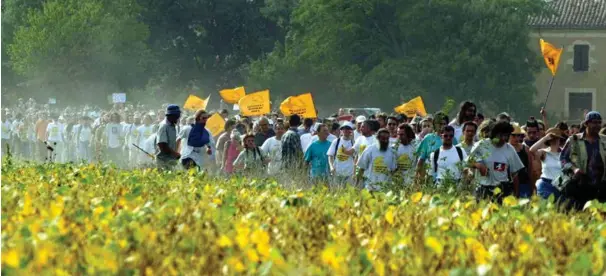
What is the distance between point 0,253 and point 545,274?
2330 mm

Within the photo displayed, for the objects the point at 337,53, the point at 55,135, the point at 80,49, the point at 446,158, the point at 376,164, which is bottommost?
the point at 55,135

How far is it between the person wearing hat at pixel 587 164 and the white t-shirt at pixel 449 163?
103 centimetres

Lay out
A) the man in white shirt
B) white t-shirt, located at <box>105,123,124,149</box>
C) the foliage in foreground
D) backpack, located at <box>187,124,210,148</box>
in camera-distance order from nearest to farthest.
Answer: the foliage in foreground < the man in white shirt < backpack, located at <box>187,124,210,148</box> < white t-shirt, located at <box>105,123,124,149</box>

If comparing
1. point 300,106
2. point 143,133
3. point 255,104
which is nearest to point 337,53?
point 143,133

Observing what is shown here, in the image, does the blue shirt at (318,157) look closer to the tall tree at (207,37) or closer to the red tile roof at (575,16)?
the tall tree at (207,37)

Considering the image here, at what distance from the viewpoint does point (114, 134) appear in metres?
35.4

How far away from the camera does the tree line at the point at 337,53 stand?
7194 cm

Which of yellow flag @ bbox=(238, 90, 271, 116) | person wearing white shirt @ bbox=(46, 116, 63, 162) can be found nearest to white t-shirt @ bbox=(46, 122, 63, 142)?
person wearing white shirt @ bbox=(46, 116, 63, 162)

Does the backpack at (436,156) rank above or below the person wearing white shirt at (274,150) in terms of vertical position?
above

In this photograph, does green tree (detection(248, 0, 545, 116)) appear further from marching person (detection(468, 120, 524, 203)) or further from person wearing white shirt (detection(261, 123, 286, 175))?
marching person (detection(468, 120, 524, 203))

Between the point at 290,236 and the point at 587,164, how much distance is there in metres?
7.49

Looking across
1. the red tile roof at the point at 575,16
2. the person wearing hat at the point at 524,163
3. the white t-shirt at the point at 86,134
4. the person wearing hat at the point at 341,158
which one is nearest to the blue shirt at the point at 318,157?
the person wearing hat at the point at 341,158

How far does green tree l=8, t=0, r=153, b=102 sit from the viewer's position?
7088 centimetres

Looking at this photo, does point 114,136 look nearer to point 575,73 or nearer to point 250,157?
point 250,157
